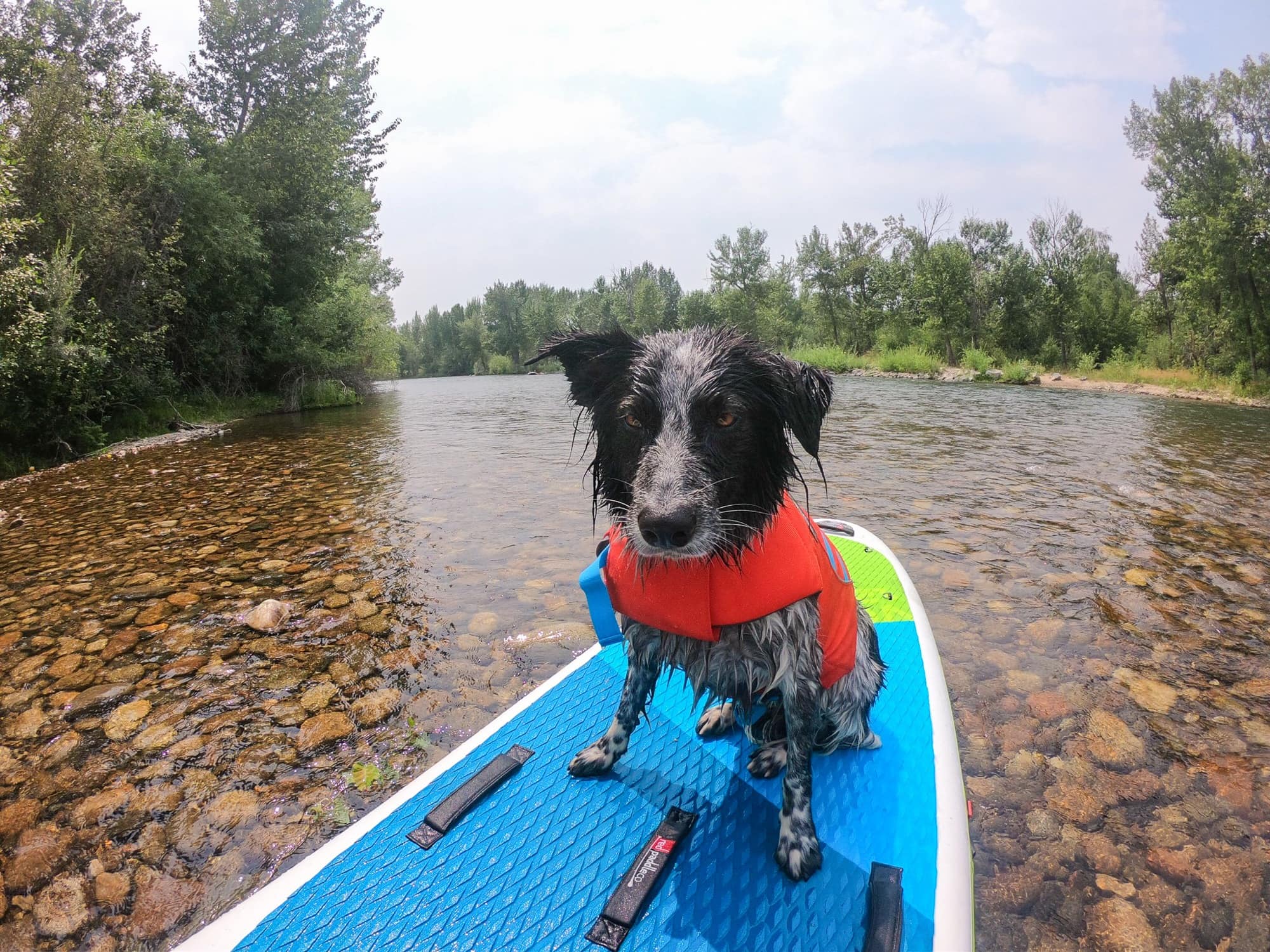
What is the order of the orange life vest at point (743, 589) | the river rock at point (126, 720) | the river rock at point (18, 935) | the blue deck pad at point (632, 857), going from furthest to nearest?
1. the river rock at point (126, 720)
2. the river rock at point (18, 935)
3. the orange life vest at point (743, 589)
4. the blue deck pad at point (632, 857)

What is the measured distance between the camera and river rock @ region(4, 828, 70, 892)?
2652 mm

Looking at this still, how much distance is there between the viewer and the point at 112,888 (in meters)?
2.64

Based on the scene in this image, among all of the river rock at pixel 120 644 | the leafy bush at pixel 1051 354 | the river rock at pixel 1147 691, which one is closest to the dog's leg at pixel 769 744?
the river rock at pixel 1147 691

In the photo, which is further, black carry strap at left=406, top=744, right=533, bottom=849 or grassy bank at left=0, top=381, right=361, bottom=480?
grassy bank at left=0, top=381, right=361, bottom=480

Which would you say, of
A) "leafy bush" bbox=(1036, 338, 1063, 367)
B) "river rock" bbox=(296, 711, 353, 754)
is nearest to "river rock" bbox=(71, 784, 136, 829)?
"river rock" bbox=(296, 711, 353, 754)

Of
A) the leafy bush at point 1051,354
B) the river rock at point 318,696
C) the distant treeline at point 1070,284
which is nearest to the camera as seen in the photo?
the river rock at point 318,696

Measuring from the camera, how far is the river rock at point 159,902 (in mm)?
2469

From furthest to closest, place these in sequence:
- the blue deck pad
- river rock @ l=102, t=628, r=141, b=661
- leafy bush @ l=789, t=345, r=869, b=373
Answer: leafy bush @ l=789, t=345, r=869, b=373 < river rock @ l=102, t=628, r=141, b=661 < the blue deck pad

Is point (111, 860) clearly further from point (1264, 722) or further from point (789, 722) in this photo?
point (1264, 722)

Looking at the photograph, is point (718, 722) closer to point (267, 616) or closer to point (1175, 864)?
point (1175, 864)

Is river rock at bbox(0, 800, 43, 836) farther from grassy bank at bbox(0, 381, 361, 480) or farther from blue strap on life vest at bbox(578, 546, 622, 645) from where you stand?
grassy bank at bbox(0, 381, 361, 480)

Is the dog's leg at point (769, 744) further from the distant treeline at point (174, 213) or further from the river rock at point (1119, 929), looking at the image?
the distant treeline at point (174, 213)

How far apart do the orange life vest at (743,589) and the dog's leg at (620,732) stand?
0.44 metres

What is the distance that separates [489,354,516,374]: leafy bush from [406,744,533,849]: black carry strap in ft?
342
